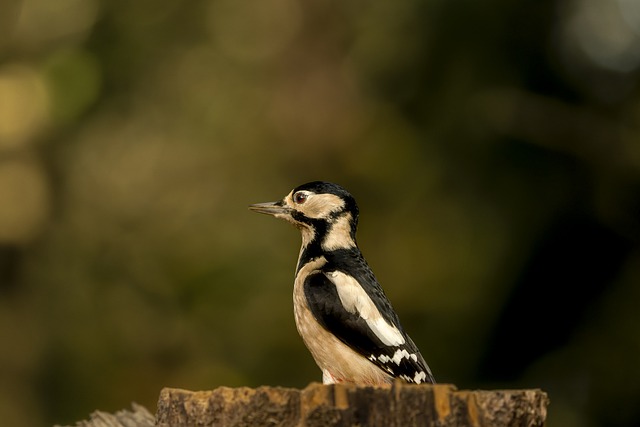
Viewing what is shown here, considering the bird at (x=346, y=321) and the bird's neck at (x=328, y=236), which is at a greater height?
the bird's neck at (x=328, y=236)

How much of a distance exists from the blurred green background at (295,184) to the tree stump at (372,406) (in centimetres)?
657

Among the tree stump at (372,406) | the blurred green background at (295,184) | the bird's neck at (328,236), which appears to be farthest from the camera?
the blurred green background at (295,184)

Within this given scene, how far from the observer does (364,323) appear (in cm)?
A: 501

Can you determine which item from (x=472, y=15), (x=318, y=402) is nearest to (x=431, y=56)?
(x=472, y=15)

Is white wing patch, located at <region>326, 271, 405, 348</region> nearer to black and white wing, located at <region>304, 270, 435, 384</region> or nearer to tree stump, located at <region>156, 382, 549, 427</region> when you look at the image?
black and white wing, located at <region>304, 270, 435, 384</region>

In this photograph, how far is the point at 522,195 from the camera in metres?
10.1

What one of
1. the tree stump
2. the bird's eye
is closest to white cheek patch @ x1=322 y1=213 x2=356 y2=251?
the bird's eye

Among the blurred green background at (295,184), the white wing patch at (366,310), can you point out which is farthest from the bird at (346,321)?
the blurred green background at (295,184)

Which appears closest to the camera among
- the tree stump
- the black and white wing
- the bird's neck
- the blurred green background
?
the tree stump

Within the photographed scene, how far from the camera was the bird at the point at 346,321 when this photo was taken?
4.95 m

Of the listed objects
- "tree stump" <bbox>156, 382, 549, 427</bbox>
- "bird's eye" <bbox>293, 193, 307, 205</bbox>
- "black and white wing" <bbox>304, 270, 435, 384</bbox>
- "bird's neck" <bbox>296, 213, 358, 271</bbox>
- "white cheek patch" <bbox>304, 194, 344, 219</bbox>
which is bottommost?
"tree stump" <bbox>156, 382, 549, 427</bbox>

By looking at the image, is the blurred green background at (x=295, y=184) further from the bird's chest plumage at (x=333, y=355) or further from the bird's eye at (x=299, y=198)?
the bird's chest plumage at (x=333, y=355)

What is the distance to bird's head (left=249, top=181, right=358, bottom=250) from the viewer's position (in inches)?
220

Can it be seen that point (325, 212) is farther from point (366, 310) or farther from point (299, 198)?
point (366, 310)
